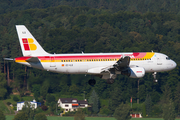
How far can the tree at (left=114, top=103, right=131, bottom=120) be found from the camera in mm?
165000

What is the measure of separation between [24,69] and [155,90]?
5768 centimetres

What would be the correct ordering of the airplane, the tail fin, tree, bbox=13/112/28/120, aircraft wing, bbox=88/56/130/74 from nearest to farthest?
the airplane → aircraft wing, bbox=88/56/130/74 → the tail fin → tree, bbox=13/112/28/120

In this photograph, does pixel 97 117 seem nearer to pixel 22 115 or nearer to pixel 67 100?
pixel 67 100

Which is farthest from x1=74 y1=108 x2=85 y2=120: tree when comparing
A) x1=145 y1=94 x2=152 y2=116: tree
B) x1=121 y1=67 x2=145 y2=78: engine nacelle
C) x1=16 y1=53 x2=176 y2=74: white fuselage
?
x1=121 y1=67 x2=145 y2=78: engine nacelle

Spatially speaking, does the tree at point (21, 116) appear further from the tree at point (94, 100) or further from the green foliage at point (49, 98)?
the tree at point (94, 100)

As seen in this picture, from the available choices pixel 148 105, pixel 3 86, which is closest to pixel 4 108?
pixel 3 86

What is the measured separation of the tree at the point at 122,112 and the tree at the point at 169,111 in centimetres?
1361

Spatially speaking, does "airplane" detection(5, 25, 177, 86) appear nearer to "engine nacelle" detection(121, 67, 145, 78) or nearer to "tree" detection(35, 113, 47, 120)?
"engine nacelle" detection(121, 67, 145, 78)

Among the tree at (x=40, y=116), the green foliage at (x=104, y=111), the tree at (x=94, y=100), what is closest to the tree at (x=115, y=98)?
the green foliage at (x=104, y=111)

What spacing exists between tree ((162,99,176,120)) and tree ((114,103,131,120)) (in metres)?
13.6

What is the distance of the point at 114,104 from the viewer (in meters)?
175

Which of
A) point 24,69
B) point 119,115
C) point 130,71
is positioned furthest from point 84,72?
point 119,115

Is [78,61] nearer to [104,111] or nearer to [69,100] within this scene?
[104,111]

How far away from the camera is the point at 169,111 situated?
6437 inches
